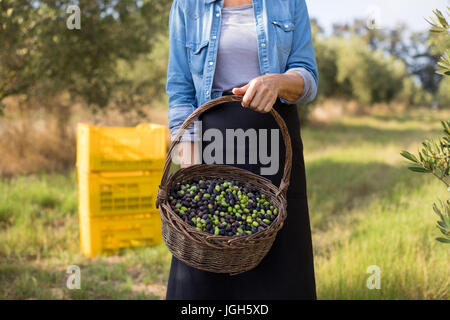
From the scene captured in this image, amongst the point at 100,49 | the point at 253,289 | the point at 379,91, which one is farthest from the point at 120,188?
the point at 379,91

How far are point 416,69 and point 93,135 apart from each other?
47.1m

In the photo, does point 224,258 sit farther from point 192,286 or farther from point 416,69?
point 416,69

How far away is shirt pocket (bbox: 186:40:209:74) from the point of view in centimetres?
180

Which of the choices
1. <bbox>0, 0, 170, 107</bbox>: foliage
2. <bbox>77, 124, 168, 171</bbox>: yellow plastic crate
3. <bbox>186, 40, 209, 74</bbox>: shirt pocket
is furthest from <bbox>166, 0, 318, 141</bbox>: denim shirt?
<bbox>0, 0, 170, 107</bbox>: foliage

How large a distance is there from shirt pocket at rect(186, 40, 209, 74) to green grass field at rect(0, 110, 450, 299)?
1.98 m

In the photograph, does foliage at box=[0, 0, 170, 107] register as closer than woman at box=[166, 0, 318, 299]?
No

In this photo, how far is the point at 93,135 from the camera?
3.81 meters

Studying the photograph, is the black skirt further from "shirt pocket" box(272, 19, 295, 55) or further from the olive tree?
the olive tree

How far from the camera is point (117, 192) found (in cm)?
402

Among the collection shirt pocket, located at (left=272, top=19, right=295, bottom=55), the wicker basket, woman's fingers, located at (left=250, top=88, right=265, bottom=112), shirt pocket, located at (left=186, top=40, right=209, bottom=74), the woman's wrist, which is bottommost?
the wicker basket

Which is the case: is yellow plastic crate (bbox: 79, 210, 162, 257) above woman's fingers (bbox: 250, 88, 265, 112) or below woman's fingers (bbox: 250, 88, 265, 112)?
below

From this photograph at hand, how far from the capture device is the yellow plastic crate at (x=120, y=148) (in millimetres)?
3844

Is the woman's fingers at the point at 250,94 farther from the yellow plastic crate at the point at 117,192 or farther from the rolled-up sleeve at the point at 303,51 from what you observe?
the yellow plastic crate at the point at 117,192

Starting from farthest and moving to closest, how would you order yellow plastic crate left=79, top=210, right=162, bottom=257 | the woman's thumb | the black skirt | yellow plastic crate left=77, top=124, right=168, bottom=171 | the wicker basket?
yellow plastic crate left=79, top=210, right=162, bottom=257
yellow plastic crate left=77, top=124, right=168, bottom=171
the black skirt
the woman's thumb
the wicker basket
